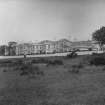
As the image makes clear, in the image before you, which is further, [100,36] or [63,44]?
[63,44]

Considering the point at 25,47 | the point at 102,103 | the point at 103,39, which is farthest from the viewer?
the point at 25,47

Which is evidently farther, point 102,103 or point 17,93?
point 17,93

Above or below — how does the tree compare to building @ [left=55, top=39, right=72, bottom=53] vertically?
above

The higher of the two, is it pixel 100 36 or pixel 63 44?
pixel 100 36

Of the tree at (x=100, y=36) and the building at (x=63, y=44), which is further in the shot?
the building at (x=63, y=44)

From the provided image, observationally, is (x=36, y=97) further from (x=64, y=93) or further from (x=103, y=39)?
(x=103, y=39)

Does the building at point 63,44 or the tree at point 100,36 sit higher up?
the tree at point 100,36

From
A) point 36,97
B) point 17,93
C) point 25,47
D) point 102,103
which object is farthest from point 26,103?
point 25,47

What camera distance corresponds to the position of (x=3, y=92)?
3127 millimetres

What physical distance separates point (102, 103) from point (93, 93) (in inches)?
21.5

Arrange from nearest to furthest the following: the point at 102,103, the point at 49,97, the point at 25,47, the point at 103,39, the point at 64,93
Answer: the point at 102,103 < the point at 49,97 < the point at 64,93 < the point at 103,39 < the point at 25,47

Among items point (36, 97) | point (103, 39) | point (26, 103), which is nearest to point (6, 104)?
point (26, 103)

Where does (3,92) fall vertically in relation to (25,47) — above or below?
below

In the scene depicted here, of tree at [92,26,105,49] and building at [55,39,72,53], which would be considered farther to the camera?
building at [55,39,72,53]
